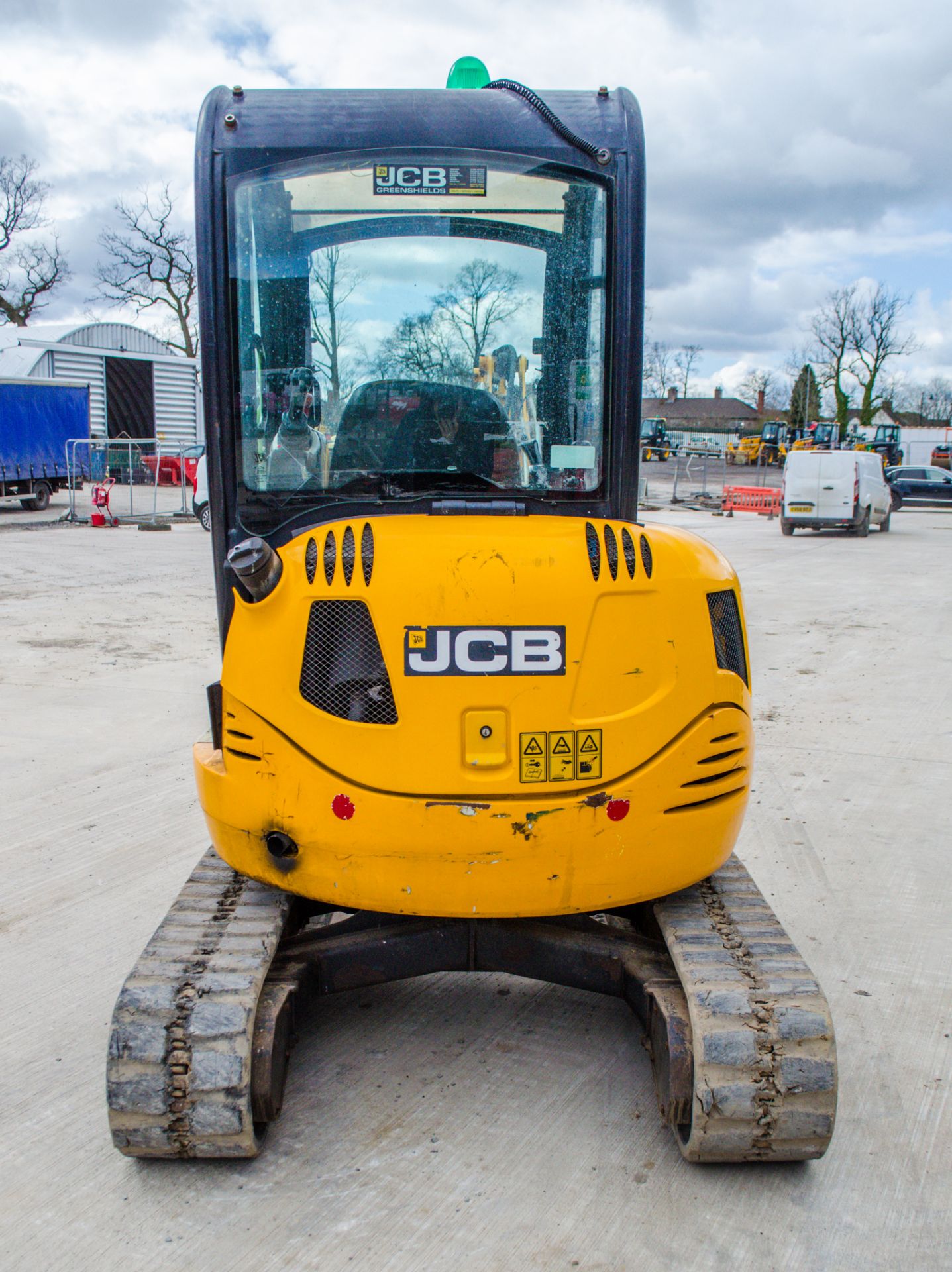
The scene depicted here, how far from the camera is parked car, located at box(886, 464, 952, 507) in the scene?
37.2m

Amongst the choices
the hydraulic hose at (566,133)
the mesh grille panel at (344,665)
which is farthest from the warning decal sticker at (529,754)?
the hydraulic hose at (566,133)

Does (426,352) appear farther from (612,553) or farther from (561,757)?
(561,757)

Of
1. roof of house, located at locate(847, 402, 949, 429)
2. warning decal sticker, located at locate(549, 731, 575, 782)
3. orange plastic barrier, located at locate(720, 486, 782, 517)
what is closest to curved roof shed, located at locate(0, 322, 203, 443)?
orange plastic barrier, located at locate(720, 486, 782, 517)

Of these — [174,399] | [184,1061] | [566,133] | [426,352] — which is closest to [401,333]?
[426,352]

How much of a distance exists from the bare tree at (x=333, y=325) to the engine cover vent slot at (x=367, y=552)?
25.9 inches

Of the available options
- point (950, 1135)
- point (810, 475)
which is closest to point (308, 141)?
point (950, 1135)

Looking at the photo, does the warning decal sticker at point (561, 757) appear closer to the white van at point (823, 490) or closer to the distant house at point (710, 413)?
the white van at point (823, 490)

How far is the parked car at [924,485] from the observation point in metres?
37.2

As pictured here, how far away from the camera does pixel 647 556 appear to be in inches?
117

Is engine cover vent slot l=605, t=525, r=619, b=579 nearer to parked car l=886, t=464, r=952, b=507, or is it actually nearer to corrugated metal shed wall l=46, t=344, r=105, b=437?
corrugated metal shed wall l=46, t=344, r=105, b=437

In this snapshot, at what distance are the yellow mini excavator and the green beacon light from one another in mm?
15

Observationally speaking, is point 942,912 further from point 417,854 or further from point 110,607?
point 110,607

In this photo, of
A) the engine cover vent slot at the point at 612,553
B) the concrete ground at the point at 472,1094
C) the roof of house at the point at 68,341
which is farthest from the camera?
the roof of house at the point at 68,341

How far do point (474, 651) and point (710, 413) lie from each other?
114146 millimetres
